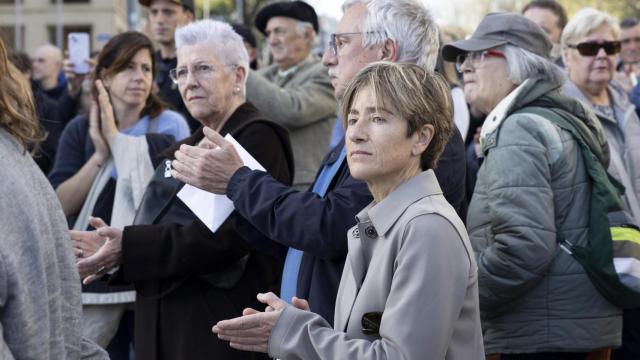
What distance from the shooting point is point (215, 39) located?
170 inches

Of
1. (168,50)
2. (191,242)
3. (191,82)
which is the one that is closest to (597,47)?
(191,82)

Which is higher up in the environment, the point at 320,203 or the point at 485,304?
the point at 320,203

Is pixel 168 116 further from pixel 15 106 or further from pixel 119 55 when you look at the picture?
pixel 15 106

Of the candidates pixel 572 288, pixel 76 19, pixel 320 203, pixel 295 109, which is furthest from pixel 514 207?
pixel 76 19

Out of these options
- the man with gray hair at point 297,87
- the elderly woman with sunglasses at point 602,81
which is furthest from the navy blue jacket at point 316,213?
the man with gray hair at point 297,87

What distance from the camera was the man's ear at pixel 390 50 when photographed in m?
3.46

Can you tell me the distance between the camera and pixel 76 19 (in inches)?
1853

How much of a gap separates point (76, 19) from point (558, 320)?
151 ft

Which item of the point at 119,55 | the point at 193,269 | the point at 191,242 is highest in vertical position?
the point at 119,55

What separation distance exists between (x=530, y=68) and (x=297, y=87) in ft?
7.45

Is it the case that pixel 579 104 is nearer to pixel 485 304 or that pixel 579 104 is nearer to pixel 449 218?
pixel 485 304

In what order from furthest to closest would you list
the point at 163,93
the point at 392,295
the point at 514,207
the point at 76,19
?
the point at 76,19, the point at 163,93, the point at 514,207, the point at 392,295

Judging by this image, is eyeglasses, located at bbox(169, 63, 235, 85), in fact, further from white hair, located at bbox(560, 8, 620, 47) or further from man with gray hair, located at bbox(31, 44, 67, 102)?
man with gray hair, located at bbox(31, 44, 67, 102)

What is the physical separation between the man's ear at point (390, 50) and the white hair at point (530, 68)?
2.78ft
